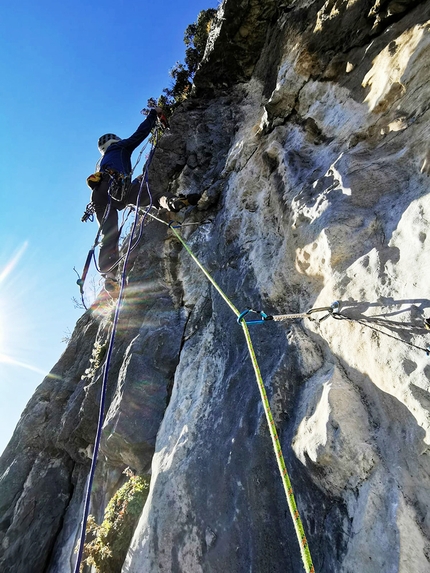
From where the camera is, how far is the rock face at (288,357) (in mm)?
2541

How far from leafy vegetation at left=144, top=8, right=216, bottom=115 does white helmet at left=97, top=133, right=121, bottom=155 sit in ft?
13.0

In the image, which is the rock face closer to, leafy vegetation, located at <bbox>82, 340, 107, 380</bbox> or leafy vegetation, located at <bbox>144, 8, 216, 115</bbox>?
leafy vegetation, located at <bbox>82, 340, 107, 380</bbox>

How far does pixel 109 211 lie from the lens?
748cm

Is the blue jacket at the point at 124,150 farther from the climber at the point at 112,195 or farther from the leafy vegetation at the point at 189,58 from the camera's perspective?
the leafy vegetation at the point at 189,58

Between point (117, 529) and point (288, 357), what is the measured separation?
3.05 m

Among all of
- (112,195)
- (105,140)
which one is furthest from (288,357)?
(105,140)

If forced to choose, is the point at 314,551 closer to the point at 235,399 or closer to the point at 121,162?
the point at 235,399

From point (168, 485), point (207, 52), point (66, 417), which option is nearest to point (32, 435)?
point (66, 417)

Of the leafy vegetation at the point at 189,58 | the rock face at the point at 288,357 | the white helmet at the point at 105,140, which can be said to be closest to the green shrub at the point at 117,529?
the rock face at the point at 288,357

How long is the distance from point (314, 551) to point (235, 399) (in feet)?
5.10

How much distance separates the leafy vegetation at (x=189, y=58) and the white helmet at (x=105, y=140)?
3.95m

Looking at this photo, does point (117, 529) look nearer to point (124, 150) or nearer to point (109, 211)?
point (109, 211)

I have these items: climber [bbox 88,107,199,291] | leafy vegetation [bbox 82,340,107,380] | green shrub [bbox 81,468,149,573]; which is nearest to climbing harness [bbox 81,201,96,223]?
climber [bbox 88,107,199,291]

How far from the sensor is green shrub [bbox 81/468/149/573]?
4.16 meters
